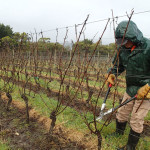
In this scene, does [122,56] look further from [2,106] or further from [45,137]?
[2,106]

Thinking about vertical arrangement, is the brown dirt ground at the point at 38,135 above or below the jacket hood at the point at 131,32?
below

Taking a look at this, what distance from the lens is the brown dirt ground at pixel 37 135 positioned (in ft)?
7.63

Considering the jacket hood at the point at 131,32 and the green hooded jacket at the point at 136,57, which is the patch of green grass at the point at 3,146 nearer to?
the green hooded jacket at the point at 136,57

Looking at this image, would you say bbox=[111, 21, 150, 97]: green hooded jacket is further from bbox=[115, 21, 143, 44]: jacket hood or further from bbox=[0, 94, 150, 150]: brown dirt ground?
bbox=[0, 94, 150, 150]: brown dirt ground

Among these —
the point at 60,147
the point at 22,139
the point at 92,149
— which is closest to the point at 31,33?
the point at 22,139

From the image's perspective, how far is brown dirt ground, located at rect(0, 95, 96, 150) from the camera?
7.63ft

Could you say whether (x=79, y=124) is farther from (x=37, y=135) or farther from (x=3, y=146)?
(x=3, y=146)

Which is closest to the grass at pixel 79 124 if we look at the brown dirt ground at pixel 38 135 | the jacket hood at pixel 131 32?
the brown dirt ground at pixel 38 135

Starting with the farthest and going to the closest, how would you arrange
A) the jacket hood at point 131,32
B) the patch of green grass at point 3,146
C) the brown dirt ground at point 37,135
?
1. the brown dirt ground at point 37,135
2. the patch of green grass at point 3,146
3. the jacket hood at point 131,32

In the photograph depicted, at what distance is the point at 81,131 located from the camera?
2.69m

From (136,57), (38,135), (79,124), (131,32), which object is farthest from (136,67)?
(38,135)

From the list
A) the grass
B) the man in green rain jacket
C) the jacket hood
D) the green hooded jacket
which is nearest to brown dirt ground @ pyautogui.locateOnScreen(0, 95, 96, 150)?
the grass

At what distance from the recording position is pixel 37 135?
8.63ft

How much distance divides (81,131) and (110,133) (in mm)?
521
